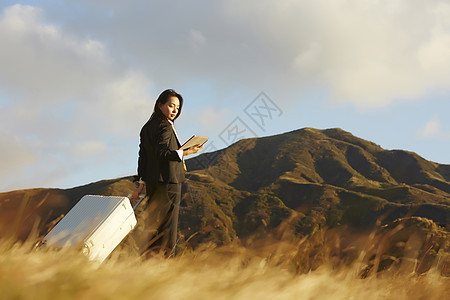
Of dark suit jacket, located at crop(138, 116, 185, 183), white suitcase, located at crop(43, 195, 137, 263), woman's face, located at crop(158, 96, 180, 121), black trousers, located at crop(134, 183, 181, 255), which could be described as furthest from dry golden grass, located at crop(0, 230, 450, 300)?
woman's face, located at crop(158, 96, 180, 121)

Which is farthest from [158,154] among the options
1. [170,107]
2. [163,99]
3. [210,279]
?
[210,279]

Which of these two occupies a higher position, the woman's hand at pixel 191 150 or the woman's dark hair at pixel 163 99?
the woman's dark hair at pixel 163 99

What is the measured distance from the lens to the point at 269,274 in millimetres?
2535

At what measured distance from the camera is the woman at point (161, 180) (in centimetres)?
422

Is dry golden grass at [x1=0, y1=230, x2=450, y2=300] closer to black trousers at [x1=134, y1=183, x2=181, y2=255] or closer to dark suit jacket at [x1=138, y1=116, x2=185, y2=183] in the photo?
black trousers at [x1=134, y1=183, x2=181, y2=255]

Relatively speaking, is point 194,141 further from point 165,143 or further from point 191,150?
point 165,143

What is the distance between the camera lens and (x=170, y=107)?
14.8 feet

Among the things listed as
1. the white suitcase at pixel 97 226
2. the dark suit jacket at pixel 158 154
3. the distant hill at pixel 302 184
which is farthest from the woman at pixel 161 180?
the distant hill at pixel 302 184

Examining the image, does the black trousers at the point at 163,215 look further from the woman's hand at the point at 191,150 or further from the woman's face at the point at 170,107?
the woman's face at the point at 170,107

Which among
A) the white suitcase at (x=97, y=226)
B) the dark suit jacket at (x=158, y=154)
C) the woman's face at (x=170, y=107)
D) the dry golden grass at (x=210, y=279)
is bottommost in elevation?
the dry golden grass at (x=210, y=279)

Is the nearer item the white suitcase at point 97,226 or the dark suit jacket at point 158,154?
the white suitcase at point 97,226

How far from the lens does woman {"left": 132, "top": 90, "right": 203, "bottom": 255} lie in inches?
166

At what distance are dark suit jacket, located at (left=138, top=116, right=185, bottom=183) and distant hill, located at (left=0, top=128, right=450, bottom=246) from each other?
5727 centimetres

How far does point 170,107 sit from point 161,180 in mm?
831
